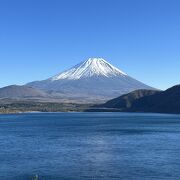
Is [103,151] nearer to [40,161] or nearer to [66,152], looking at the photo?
[66,152]

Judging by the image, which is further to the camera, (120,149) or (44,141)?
(44,141)

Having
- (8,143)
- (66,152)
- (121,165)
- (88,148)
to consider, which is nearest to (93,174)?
(121,165)

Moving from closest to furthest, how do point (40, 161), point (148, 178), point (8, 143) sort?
point (148, 178) → point (40, 161) → point (8, 143)

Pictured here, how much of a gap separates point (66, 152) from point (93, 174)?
1724 cm

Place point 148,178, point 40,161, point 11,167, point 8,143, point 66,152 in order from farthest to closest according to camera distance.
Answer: point 8,143 < point 66,152 < point 40,161 < point 11,167 < point 148,178

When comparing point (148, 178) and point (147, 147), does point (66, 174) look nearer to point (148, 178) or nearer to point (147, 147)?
point (148, 178)

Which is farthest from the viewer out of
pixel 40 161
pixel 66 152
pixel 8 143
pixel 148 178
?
pixel 8 143

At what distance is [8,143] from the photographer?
255 feet

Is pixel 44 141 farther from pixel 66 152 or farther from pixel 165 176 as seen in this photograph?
pixel 165 176

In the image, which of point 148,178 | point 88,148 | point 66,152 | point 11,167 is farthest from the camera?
point 88,148

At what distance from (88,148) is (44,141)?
508 inches

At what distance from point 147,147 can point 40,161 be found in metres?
19.1

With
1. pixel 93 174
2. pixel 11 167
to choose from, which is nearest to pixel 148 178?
pixel 93 174

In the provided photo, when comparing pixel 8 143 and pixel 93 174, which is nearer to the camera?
pixel 93 174
